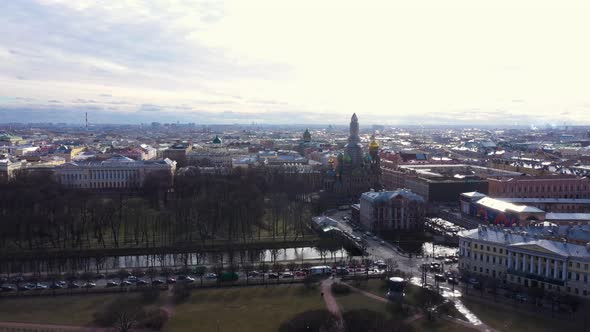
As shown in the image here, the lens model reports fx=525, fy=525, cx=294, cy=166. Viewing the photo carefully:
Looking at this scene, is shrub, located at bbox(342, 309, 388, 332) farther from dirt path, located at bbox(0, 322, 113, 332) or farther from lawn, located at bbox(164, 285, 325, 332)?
dirt path, located at bbox(0, 322, 113, 332)

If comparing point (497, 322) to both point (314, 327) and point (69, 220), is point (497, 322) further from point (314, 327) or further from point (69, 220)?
point (69, 220)

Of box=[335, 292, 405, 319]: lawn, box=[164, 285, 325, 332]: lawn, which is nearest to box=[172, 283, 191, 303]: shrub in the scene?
box=[164, 285, 325, 332]: lawn

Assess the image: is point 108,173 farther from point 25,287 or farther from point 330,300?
point 330,300

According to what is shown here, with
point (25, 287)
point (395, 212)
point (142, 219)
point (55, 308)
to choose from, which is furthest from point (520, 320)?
point (142, 219)

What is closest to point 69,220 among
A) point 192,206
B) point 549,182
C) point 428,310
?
point 192,206

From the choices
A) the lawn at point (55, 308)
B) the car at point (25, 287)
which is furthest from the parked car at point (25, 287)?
the lawn at point (55, 308)

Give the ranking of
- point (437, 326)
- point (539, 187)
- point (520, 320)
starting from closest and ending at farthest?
point (437, 326) < point (520, 320) < point (539, 187)
